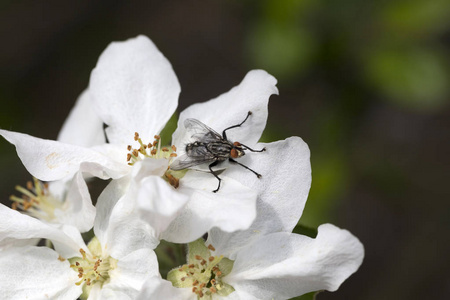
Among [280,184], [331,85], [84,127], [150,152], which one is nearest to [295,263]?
[280,184]

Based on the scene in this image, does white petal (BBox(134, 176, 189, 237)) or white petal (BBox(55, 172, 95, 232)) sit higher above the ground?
white petal (BBox(134, 176, 189, 237))

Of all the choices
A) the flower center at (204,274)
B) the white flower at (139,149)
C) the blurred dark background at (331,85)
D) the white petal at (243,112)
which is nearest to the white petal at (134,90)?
the white flower at (139,149)

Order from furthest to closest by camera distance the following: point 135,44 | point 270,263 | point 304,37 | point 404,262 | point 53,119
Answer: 1. point 53,119
2. point 404,262
3. point 304,37
4. point 135,44
5. point 270,263

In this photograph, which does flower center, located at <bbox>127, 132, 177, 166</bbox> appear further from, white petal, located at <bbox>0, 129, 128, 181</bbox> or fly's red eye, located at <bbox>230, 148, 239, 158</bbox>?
fly's red eye, located at <bbox>230, 148, 239, 158</bbox>

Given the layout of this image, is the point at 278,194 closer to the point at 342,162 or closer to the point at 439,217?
the point at 342,162

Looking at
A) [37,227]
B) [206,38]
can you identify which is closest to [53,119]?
[206,38]

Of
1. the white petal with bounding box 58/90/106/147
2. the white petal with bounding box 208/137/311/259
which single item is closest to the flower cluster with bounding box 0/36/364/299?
the white petal with bounding box 208/137/311/259
